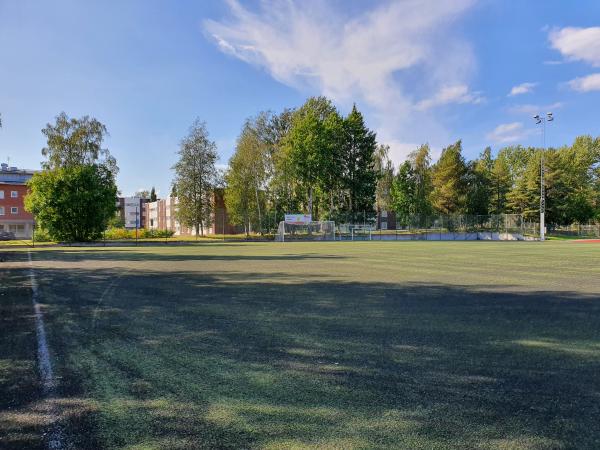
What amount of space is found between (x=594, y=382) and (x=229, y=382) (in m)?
3.57

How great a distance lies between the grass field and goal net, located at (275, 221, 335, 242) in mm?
43927

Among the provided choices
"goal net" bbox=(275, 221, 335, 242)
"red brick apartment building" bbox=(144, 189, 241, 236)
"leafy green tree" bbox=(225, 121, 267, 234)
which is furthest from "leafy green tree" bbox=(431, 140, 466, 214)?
"red brick apartment building" bbox=(144, 189, 241, 236)

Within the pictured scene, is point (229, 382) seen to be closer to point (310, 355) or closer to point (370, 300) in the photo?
point (310, 355)

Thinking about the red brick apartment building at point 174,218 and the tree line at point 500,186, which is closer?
the red brick apartment building at point 174,218

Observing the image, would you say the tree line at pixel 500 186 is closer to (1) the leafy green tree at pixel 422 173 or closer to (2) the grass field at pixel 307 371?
(1) the leafy green tree at pixel 422 173

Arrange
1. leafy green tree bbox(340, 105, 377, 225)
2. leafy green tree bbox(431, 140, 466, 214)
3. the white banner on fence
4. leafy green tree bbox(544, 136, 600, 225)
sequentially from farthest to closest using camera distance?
leafy green tree bbox(431, 140, 466, 214)
leafy green tree bbox(544, 136, 600, 225)
leafy green tree bbox(340, 105, 377, 225)
the white banner on fence

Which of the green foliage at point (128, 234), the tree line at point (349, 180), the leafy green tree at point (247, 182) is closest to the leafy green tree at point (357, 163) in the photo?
the tree line at point (349, 180)

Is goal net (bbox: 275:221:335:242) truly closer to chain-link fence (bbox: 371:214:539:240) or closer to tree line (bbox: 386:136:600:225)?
chain-link fence (bbox: 371:214:539:240)

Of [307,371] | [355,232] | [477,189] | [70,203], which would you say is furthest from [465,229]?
[307,371]

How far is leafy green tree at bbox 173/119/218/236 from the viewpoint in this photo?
59.2m

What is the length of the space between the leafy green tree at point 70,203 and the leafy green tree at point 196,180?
728 inches

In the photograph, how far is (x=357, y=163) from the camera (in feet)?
200

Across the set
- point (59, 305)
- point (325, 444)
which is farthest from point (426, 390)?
point (59, 305)

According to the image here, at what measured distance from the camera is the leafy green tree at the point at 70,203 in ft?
125
